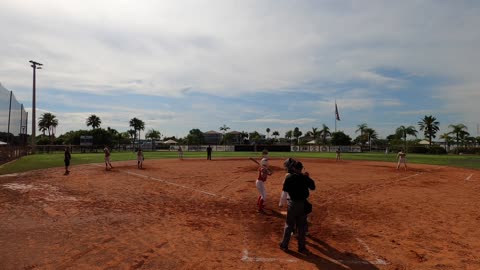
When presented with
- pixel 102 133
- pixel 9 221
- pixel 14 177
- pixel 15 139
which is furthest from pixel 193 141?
pixel 9 221

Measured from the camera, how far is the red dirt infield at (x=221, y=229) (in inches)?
241

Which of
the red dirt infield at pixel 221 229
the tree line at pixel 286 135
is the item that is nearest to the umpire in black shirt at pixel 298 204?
the red dirt infield at pixel 221 229

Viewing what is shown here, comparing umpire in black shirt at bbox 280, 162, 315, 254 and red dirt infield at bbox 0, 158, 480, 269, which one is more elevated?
umpire in black shirt at bbox 280, 162, 315, 254

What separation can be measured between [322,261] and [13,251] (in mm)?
6437

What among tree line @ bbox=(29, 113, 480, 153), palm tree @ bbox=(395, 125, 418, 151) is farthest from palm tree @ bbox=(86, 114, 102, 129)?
palm tree @ bbox=(395, 125, 418, 151)

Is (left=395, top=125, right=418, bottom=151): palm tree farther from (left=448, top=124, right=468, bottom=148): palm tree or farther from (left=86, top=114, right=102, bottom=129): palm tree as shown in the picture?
(left=86, top=114, right=102, bottom=129): palm tree

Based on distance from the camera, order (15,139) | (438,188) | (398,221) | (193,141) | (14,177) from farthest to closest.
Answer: (193,141) < (15,139) < (14,177) < (438,188) < (398,221)

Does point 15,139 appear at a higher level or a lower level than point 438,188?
higher

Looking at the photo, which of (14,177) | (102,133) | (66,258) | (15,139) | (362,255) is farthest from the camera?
(102,133)

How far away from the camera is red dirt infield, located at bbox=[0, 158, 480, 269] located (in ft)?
20.1

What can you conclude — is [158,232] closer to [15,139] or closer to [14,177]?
[14,177]

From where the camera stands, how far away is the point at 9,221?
8.89m

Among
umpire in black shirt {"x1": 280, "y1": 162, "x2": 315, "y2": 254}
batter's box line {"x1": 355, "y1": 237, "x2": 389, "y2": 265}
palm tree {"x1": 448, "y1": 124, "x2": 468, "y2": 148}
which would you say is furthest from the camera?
palm tree {"x1": 448, "y1": 124, "x2": 468, "y2": 148}

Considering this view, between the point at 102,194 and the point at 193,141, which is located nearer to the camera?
the point at 102,194
